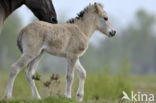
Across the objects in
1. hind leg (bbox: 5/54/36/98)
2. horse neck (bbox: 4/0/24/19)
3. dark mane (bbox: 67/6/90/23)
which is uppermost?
horse neck (bbox: 4/0/24/19)

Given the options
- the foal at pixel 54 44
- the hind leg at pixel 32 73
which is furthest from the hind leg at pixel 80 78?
the hind leg at pixel 32 73

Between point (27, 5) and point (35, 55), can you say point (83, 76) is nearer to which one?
point (35, 55)

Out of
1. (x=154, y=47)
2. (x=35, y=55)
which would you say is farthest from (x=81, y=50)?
(x=154, y=47)

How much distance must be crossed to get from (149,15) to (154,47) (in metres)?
10.4

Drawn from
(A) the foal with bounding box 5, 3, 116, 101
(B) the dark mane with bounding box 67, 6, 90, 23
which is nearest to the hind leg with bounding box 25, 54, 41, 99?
(A) the foal with bounding box 5, 3, 116, 101

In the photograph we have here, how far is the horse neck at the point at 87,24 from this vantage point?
7526 millimetres

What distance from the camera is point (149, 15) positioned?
93500mm

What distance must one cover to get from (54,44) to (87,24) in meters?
1.06

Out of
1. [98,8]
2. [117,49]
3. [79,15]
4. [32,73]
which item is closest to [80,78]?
[32,73]

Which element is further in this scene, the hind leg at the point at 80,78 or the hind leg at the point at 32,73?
the hind leg at the point at 80,78

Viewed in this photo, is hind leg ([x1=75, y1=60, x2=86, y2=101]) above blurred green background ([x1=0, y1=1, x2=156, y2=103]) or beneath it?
above

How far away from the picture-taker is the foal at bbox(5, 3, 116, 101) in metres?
6.65

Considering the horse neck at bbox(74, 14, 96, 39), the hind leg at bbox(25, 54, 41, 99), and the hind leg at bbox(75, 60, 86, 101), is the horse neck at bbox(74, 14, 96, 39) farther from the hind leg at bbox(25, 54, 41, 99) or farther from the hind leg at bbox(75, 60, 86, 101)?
A: the hind leg at bbox(25, 54, 41, 99)

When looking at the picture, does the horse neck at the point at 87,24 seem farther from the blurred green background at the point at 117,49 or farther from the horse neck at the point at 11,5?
the blurred green background at the point at 117,49
